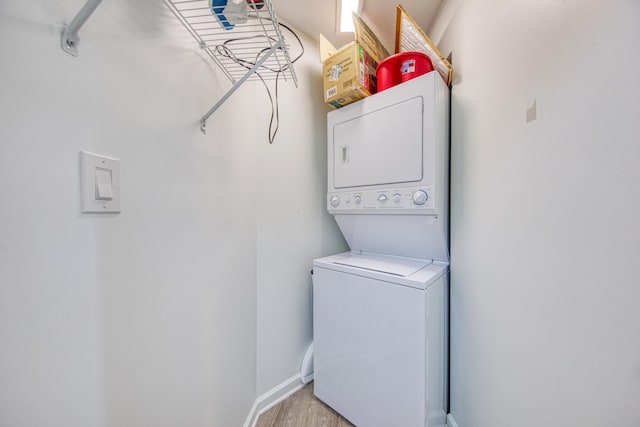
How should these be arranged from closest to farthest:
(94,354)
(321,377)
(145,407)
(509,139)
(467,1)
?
1. (94,354)
2. (145,407)
3. (509,139)
4. (467,1)
5. (321,377)

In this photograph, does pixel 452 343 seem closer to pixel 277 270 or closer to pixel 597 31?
pixel 277 270

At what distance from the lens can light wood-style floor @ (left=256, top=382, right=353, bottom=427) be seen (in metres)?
1.48

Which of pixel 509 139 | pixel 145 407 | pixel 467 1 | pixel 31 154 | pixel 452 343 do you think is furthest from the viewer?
pixel 452 343

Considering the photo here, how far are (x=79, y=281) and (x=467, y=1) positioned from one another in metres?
2.06

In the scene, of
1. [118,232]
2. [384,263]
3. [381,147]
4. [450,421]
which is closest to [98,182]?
[118,232]

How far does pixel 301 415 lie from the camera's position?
5.07 ft

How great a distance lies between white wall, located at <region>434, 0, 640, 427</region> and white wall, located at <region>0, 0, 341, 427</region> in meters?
1.29

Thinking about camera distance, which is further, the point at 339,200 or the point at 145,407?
the point at 339,200

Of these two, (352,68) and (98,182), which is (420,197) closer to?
(352,68)

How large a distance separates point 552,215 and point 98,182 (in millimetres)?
1339

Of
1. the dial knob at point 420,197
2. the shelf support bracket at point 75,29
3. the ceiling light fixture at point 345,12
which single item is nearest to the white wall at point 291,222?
the ceiling light fixture at point 345,12

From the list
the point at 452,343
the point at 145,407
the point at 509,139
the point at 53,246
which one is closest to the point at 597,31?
the point at 509,139

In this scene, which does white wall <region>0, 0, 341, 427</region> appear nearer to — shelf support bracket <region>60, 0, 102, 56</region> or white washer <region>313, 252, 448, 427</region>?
shelf support bracket <region>60, 0, 102, 56</region>

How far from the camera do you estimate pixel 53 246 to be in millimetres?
492
